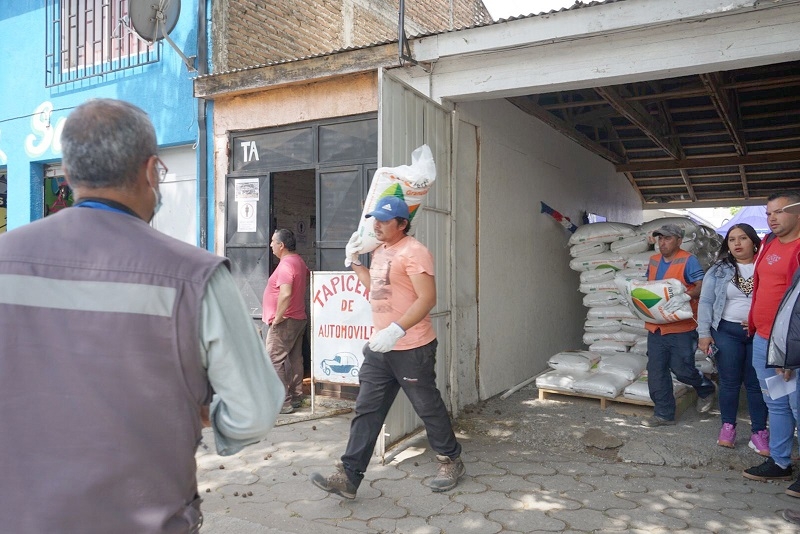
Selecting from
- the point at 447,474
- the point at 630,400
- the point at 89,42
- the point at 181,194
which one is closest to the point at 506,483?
the point at 447,474

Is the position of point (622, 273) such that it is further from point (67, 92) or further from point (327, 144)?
point (67, 92)

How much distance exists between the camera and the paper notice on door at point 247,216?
7133 millimetres

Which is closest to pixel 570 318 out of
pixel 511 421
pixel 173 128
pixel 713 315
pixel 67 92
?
pixel 511 421

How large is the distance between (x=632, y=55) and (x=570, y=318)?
5020 mm

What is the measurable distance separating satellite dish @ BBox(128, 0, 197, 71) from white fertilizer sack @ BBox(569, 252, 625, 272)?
5.24m

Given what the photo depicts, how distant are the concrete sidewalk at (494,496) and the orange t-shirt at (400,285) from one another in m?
1.03

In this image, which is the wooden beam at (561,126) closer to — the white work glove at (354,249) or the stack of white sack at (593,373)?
the stack of white sack at (593,373)

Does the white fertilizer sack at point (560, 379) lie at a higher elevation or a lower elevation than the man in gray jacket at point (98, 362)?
lower

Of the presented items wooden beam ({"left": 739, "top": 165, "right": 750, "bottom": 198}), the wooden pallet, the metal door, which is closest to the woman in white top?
the wooden pallet

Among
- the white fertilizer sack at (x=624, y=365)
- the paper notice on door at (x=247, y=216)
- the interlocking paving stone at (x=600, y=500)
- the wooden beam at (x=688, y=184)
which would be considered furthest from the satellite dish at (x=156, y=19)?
the wooden beam at (x=688, y=184)

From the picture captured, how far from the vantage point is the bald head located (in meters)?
1.51

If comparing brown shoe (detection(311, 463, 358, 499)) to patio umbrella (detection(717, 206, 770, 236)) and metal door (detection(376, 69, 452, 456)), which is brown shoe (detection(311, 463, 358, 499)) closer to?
metal door (detection(376, 69, 452, 456))

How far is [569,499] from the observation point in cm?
407

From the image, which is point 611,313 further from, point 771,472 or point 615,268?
point 771,472
